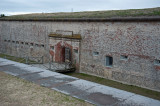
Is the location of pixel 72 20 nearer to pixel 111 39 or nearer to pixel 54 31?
pixel 54 31

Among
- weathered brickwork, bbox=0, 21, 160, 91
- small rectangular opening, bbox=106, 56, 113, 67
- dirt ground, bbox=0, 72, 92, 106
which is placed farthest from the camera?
small rectangular opening, bbox=106, 56, 113, 67

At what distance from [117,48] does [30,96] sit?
24.3 ft

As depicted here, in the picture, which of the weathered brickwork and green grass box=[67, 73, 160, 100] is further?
the weathered brickwork

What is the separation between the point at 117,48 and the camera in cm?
1315

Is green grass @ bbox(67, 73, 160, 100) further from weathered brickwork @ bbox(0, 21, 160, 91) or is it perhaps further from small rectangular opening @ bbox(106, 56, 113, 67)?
small rectangular opening @ bbox(106, 56, 113, 67)

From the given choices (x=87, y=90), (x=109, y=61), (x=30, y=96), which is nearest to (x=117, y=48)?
(x=109, y=61)

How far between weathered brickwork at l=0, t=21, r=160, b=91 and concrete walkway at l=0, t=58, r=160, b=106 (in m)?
4.51

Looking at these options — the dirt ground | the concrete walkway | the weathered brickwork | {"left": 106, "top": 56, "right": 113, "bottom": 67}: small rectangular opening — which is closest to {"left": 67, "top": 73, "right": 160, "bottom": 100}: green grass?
the weathered brickwork

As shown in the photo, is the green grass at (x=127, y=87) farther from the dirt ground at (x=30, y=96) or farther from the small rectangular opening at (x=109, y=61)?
the dirt ground at (x=30, y=96)

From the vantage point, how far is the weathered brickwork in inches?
452

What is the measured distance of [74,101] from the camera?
6973 mm

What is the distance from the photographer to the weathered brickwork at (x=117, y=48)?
1148 cm

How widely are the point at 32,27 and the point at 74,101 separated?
15.2 meters

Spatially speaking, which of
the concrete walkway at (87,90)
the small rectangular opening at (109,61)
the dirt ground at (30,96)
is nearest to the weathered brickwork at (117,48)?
the small rectangular opening at (109,61)
